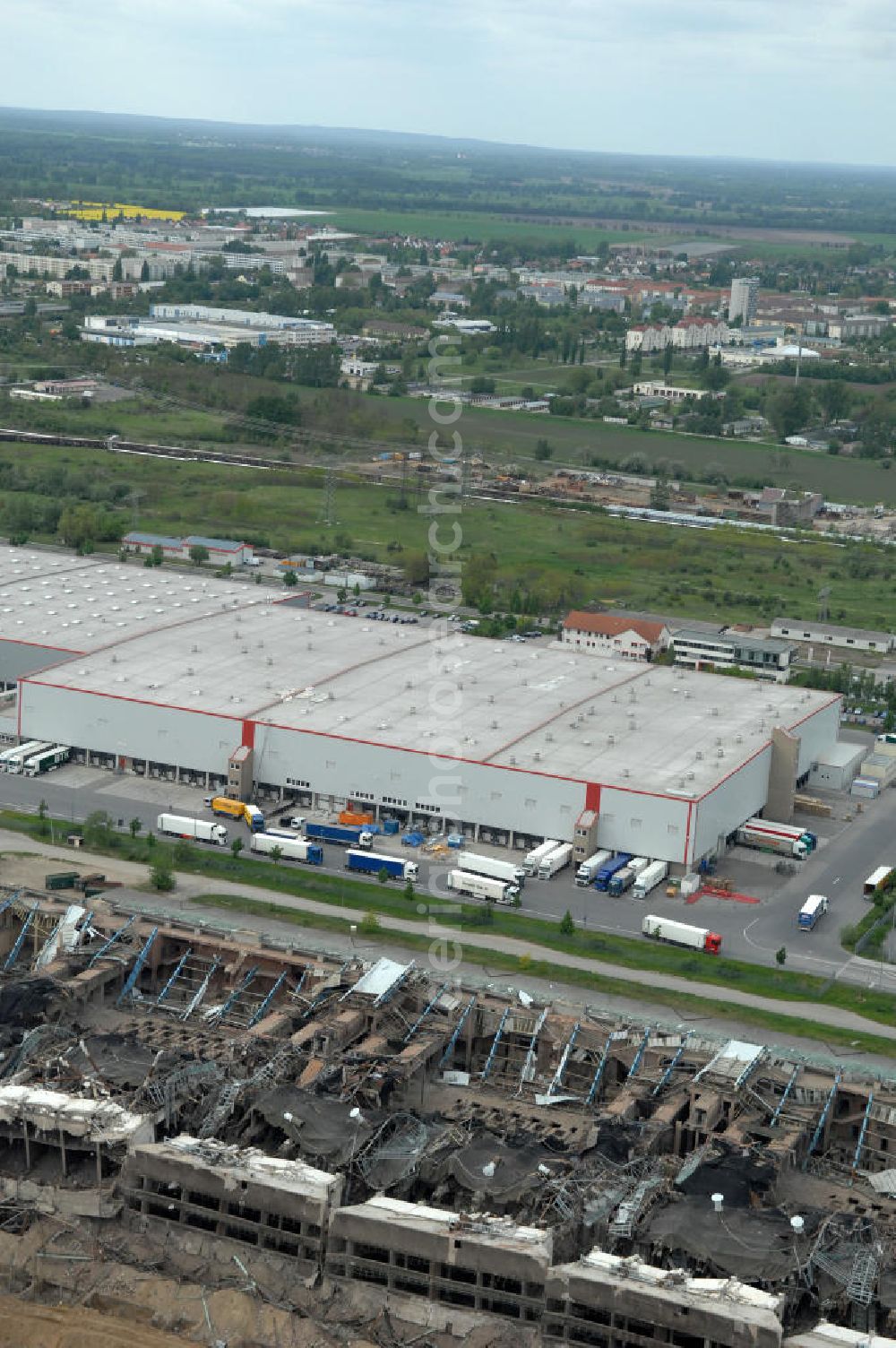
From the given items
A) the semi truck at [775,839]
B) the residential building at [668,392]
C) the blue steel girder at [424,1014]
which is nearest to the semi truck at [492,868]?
the semi truck at [775,839]

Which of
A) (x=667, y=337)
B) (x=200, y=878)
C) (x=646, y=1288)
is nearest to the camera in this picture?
(x=646, y=1288)

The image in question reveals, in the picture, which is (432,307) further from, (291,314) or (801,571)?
(801,571)

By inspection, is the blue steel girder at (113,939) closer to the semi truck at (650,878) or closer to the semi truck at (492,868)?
the semi truck at (492,868)

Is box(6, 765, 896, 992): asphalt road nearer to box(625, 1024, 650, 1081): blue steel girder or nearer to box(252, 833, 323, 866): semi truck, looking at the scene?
box(252, 833, 323, 866): semi truck

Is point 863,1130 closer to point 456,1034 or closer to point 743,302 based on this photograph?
point 456,1034

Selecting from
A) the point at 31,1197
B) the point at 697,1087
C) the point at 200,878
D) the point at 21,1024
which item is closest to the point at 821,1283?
the point at 697,1087
